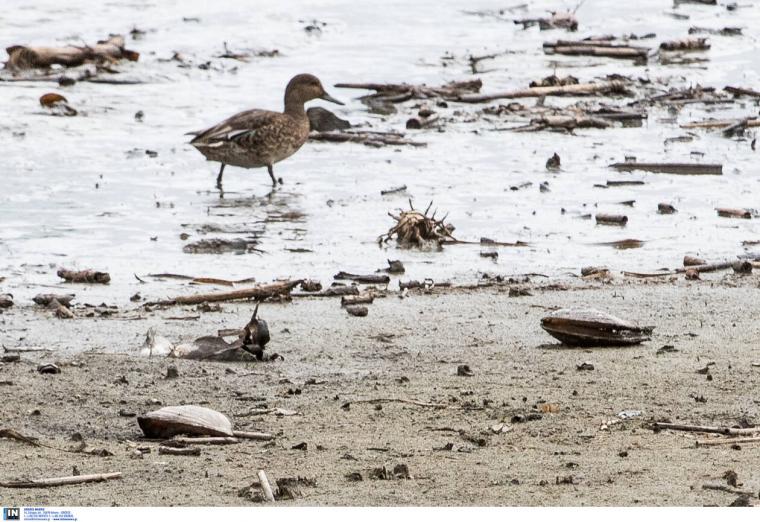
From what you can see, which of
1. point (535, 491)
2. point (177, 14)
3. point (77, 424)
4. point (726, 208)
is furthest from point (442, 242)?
point (177, 14)

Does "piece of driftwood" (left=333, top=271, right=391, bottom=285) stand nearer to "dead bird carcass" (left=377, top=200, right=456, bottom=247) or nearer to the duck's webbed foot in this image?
"dead bird carcass" (left=377, top=200, right=456, bottom=247)

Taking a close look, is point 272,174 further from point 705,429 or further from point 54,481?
point 54,481

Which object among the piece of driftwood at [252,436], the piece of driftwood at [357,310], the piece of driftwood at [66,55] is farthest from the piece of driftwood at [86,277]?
→ the piece of driftwood at [66,55]

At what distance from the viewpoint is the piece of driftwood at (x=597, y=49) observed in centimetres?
1764

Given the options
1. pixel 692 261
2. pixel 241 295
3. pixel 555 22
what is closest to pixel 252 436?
pixel 241 295

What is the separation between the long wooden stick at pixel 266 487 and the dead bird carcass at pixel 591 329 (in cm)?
242

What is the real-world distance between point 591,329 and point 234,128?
6518 mm

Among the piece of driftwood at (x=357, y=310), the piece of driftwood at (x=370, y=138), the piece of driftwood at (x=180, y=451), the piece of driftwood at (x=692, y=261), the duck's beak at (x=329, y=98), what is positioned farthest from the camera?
the duck's beak at (x=329, y=98)

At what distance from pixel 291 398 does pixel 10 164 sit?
21.9 ft

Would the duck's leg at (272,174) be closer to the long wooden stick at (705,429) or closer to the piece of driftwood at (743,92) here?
the piece of driftwood at (743,92)

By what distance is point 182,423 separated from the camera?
4.96 m

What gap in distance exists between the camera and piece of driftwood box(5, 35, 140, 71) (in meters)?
16.0

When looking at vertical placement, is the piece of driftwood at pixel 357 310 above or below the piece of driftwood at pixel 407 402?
below
